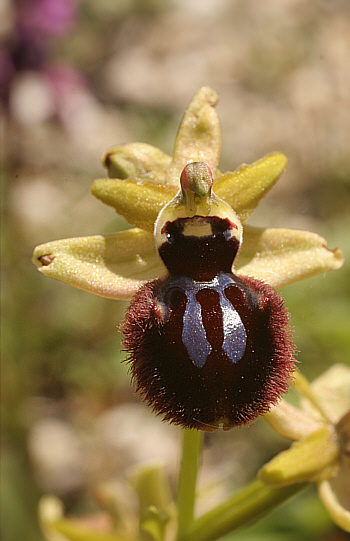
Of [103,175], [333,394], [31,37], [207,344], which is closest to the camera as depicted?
[207,344]

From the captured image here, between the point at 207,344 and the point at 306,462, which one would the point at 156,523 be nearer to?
the point at 306,462

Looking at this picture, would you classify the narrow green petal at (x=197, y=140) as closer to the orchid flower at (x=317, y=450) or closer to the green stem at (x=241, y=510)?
the orchid flower at (x=317, y=450)

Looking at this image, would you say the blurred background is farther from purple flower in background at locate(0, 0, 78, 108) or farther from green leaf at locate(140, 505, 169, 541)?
green leaf at locate(140, 505, 169, 541)

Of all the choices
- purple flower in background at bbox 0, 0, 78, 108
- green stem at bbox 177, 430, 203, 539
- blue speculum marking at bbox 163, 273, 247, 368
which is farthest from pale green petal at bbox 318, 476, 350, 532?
purple flower in background at bbox 0, 0, 78, 108

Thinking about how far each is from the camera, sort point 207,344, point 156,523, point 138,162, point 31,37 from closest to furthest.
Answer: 1. point 207,344
2. point 138,162
3. point 156,523
4. point 31,37

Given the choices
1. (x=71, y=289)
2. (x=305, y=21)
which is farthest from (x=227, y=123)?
(x=71, y=289)

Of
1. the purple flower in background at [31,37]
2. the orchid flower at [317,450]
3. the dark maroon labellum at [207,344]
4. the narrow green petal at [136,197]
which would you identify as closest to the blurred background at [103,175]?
the purple flower in background at [31,37]

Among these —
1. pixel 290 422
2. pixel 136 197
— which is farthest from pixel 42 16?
pixel 290 422
